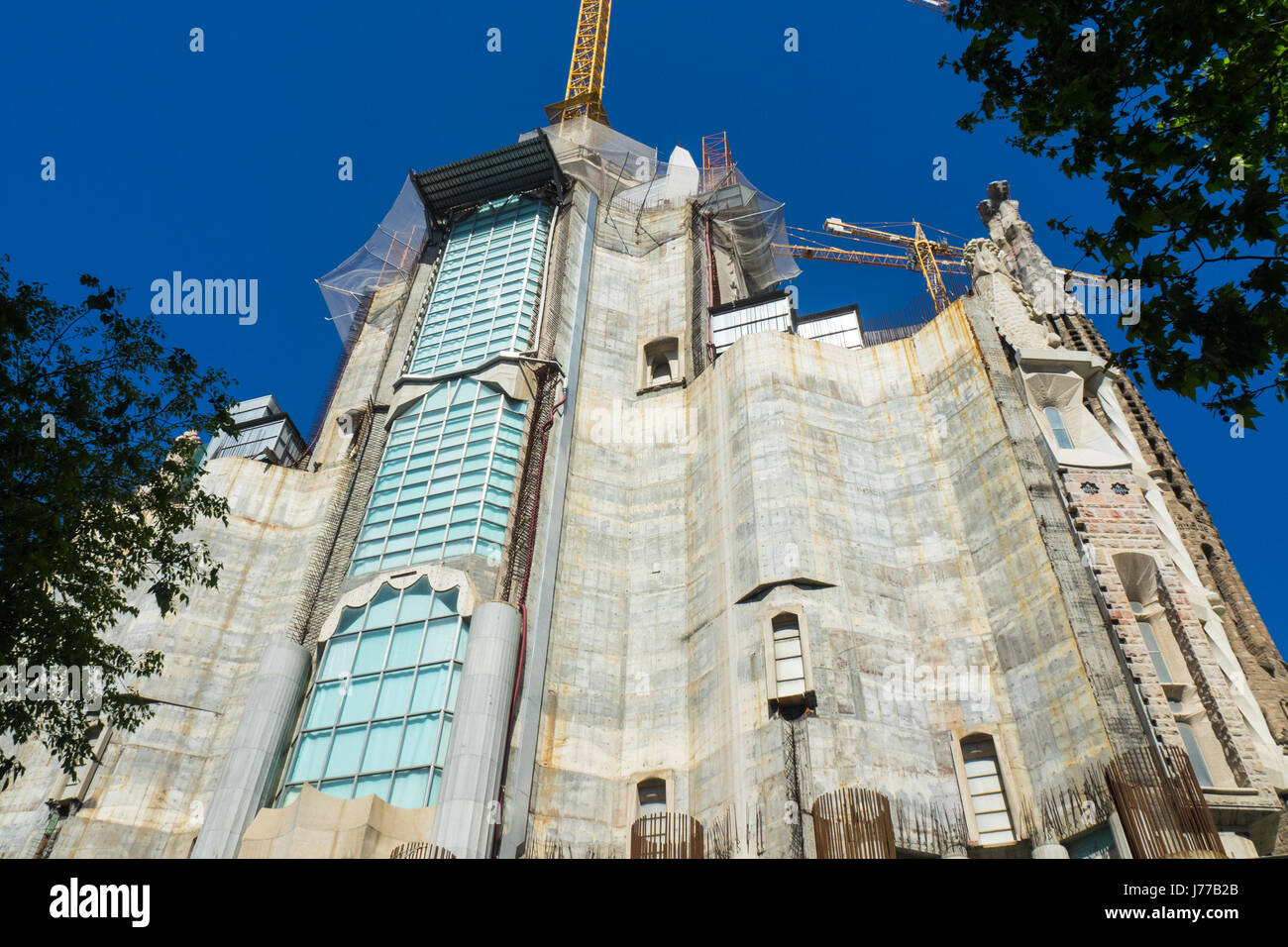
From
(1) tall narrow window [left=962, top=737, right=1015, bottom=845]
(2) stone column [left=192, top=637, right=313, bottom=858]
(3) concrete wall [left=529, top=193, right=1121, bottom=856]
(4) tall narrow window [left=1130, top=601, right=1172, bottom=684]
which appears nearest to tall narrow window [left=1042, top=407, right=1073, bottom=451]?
(3) concrete wall [left=529, top=193, right=1121, bottom=856]

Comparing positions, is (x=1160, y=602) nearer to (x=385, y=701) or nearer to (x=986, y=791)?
(x=986, y=791)

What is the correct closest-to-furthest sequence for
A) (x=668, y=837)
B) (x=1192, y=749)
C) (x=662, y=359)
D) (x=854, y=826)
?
(x=854, y=826), (x=1192, y=749), (x=668, y=837), (x=662, y=359)

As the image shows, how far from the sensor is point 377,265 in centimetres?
6675

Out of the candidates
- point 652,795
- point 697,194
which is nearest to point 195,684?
point 652,795

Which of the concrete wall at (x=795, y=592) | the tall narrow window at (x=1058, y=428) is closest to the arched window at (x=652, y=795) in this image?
the concrete wall at (x=795, y=592)

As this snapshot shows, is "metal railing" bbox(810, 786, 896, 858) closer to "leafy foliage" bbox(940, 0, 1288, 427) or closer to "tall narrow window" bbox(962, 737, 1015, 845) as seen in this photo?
"tall narrow window" bbox(962, 737, 1015, 845)

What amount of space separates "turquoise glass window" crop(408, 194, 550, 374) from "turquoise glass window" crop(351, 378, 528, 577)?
10.9 ft

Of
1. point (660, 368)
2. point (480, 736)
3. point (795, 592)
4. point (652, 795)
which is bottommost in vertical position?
point (652, 795)

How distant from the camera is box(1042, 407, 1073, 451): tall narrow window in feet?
124

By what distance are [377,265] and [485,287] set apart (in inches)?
710

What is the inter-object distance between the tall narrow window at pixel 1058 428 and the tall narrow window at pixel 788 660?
519 inches
